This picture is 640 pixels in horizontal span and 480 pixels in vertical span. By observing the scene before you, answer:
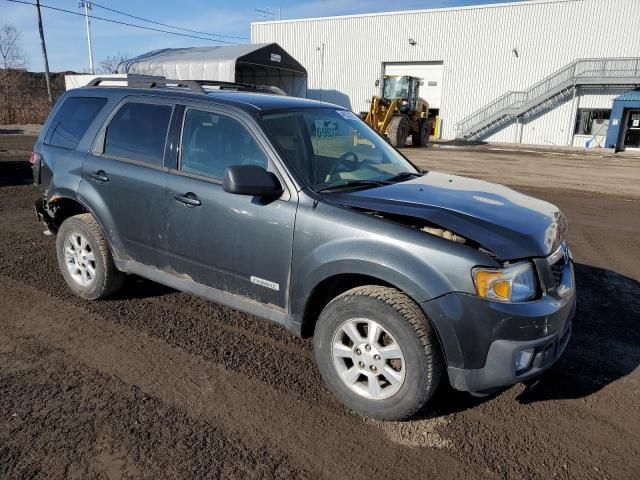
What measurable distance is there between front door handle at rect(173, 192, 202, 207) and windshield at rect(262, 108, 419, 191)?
735 millimetres

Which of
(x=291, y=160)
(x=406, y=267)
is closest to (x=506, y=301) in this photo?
(x=406, y=267)

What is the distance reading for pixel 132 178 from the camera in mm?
4008

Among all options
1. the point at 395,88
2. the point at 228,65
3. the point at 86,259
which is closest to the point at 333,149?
the point at 86,259

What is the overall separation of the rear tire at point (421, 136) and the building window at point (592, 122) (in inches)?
463

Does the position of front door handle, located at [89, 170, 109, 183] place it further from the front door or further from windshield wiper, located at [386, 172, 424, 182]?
the front door

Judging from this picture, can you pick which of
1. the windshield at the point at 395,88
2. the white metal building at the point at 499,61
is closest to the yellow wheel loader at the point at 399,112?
the windshield at the point at 395,88

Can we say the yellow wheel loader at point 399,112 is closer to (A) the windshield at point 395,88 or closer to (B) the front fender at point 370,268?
(A) the windshield at point 395,88

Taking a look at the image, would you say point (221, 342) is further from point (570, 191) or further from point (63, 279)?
point (570, 191)

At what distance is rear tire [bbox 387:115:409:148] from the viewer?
2292 centimetres

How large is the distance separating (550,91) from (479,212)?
3358 centimetres

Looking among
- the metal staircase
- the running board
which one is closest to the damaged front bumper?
the running board

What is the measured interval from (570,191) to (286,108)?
33.9ft

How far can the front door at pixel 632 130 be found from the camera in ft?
92.5

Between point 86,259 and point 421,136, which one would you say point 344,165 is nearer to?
point 86,259
